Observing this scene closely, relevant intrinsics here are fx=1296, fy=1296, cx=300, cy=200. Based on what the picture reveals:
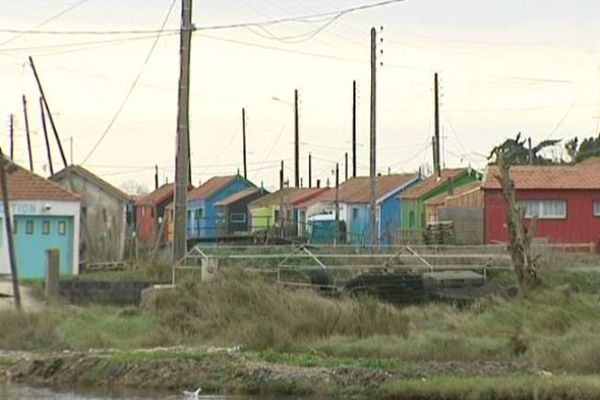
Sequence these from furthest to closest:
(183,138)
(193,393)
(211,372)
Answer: (183,138) → (211,372) → (193,393)

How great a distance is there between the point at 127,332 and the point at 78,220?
2074cm

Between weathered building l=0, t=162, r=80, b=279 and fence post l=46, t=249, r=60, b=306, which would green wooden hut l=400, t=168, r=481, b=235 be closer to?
weathered building l=0, t=162, r=80, b=279

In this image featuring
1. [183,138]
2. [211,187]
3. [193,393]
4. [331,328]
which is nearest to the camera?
[193,393]

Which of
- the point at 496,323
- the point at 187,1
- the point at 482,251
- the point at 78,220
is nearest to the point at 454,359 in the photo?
the point at 496,323

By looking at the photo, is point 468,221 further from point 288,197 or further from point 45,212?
point 288,197

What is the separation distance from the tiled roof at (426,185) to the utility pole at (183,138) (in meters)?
41.1

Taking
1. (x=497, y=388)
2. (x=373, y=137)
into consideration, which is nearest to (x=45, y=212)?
(x=373, y=137)

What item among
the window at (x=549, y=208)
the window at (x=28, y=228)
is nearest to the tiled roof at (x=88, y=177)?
the window at (x=28, y=228)

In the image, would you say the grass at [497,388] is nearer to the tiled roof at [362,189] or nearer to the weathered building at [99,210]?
the weathered building at [99,210]

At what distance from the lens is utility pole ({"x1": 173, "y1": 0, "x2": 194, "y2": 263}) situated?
3500 cm

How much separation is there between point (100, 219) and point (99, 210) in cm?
43

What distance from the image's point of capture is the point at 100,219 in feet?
198

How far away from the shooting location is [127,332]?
99.6ft

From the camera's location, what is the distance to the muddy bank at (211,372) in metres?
22.3
